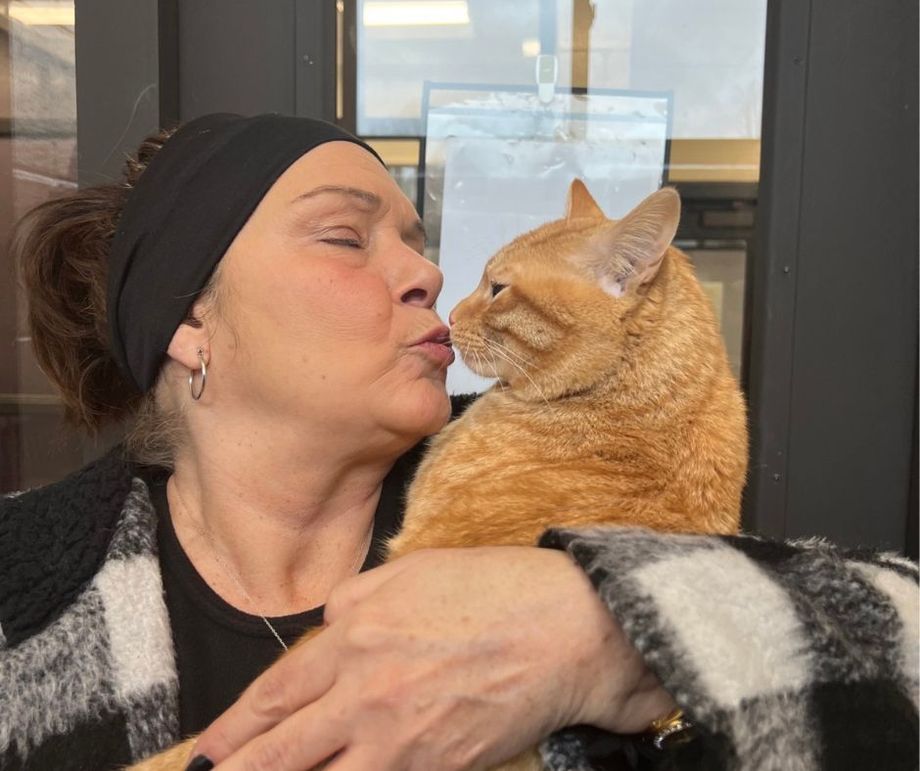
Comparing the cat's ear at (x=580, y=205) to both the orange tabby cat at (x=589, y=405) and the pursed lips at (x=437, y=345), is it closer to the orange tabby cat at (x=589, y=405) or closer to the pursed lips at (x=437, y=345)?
the orange tabby cat at (x=589, y=405)

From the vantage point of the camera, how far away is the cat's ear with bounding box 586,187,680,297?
123 centimetres

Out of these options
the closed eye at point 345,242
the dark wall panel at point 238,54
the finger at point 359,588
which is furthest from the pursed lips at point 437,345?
the dark wall panel at point 238,54

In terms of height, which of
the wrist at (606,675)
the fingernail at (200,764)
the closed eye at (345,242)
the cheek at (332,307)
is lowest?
the fingernail at (200,764)

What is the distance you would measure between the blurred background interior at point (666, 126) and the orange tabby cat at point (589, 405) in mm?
595

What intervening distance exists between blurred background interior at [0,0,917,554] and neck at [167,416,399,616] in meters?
0.69

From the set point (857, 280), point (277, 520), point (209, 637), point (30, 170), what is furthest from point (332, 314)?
point (857, 280)

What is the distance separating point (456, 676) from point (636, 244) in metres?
0.74

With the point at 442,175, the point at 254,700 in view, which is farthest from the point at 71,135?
the point at 254,700

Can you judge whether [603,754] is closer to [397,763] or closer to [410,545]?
[397,763]

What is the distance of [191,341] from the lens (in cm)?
142

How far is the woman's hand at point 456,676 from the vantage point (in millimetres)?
826

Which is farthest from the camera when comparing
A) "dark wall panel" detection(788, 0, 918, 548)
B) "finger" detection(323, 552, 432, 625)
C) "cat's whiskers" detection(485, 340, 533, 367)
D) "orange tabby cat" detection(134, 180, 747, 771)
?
"dark wall panel" detection(788, 0, 918, 548)

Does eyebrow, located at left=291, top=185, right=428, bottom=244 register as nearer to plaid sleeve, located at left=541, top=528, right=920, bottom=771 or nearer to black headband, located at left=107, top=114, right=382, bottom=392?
black headband, located at left=107, top=114, right=382, bottom=392

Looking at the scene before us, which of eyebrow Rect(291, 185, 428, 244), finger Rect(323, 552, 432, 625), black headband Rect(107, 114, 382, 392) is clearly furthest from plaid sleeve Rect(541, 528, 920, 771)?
black headband Rect(107, 114, 382, 392)
